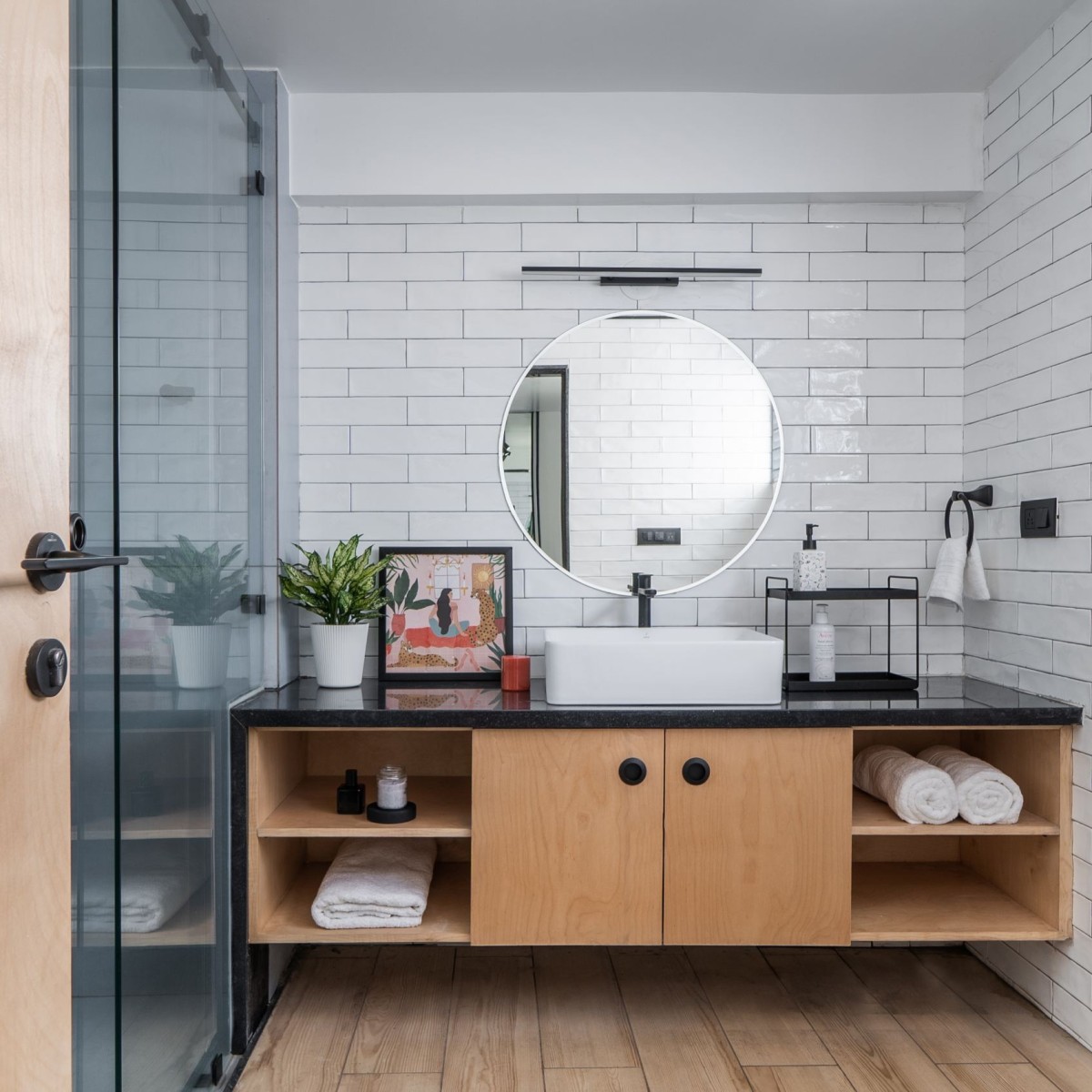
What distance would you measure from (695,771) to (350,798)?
857mm

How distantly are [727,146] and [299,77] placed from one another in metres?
1.23

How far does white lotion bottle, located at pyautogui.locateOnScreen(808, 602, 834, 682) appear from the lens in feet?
8.28

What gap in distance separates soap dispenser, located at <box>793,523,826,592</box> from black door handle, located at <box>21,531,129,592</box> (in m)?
1.92

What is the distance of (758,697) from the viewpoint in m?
2.26

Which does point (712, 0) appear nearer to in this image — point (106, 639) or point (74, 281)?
point (74, 281)

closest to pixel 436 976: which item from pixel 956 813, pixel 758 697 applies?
pixel 758 697

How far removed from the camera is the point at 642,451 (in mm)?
2807

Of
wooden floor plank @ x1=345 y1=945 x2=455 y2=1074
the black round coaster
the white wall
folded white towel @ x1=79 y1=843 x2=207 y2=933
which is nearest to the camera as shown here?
folded white towel @ x1=79 y1=843 x2=207 y2=933

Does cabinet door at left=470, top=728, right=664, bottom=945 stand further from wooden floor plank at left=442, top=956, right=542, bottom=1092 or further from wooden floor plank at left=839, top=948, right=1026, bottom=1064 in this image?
wooden floor plank at left=839, top=948, right=1026, bottom=1064

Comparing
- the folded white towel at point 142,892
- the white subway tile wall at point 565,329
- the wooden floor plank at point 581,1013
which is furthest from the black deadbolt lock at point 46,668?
the white subway tile wall at point 565,329

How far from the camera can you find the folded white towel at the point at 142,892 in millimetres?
1425

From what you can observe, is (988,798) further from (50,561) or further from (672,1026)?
(50,561)

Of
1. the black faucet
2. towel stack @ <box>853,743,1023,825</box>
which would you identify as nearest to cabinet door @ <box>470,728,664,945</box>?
the black faucet

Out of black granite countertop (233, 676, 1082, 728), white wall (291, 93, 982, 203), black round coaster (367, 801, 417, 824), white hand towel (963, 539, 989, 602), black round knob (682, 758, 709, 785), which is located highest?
white wall (291, 93, 982, 203)
